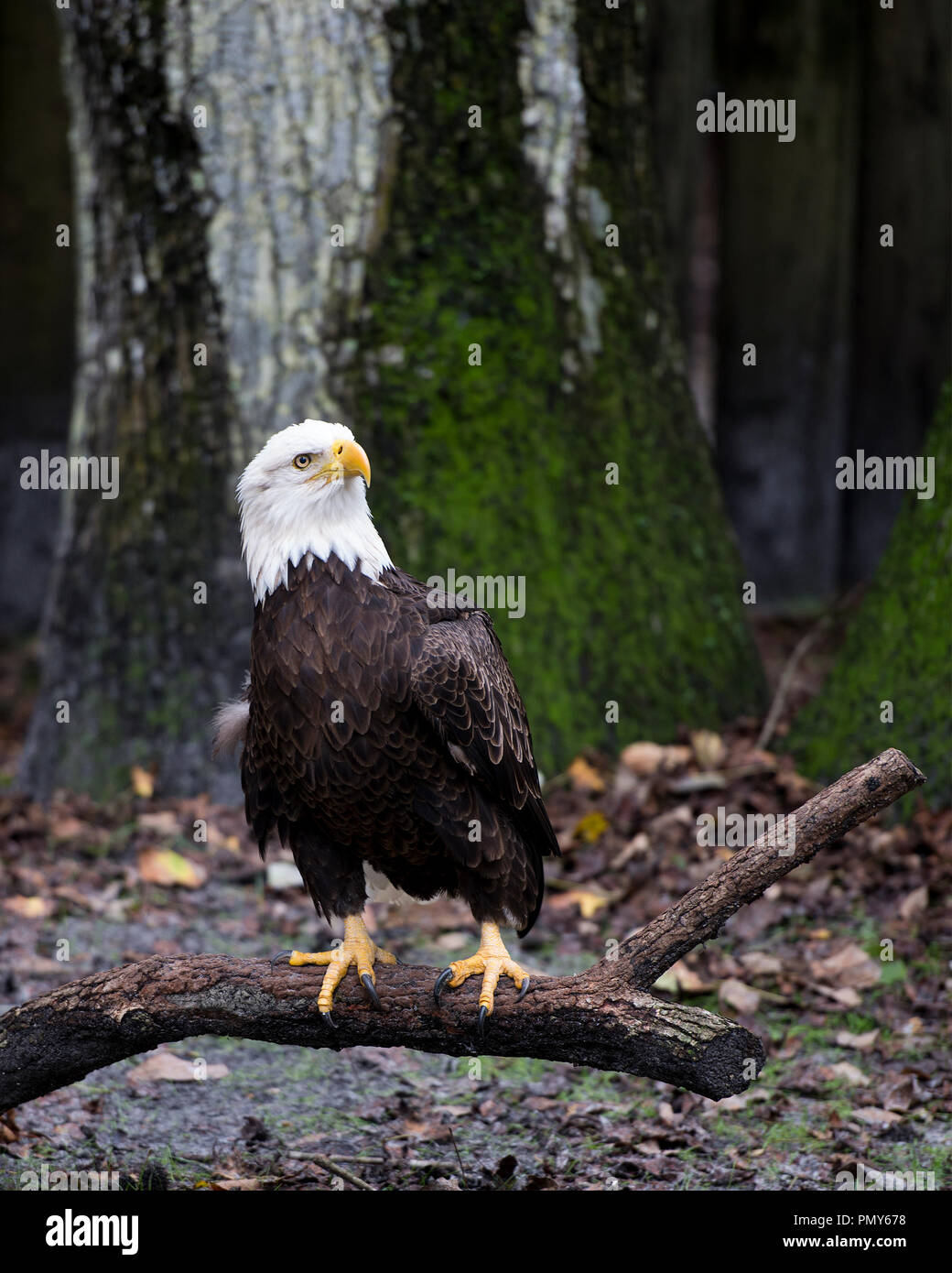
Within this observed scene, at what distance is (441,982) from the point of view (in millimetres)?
3127

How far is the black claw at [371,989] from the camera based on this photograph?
315 cm

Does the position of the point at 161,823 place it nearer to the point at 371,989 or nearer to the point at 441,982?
the point at 371,989

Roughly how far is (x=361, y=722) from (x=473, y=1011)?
2.25 feet

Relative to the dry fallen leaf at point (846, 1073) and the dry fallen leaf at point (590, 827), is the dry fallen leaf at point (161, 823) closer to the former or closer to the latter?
the dry fallen leaf at point (590, 827)

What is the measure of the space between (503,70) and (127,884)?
3.26 meters

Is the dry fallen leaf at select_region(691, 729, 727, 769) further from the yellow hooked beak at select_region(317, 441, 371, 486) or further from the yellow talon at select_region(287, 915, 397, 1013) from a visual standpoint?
the yellow hooked beak at select_region(317, 441, 371, 486)

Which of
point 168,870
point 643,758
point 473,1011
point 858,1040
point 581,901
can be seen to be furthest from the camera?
point 643,758

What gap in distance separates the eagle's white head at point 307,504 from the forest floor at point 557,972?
1.40 m

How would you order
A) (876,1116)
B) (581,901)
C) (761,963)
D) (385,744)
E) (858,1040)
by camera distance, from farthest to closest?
(581,901) < (761,963) < (858,1040) < (876,1116) < (385,744)

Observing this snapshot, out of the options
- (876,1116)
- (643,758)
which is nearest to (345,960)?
(876,1116)

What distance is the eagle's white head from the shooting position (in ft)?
10.9

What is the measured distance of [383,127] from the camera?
520 centimetres

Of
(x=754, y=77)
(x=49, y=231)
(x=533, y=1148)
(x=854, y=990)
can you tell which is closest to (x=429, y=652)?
(x=533, y=1148)

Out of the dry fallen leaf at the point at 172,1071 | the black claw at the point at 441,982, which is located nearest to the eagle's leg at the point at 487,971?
the black claw at the point at 441,982
